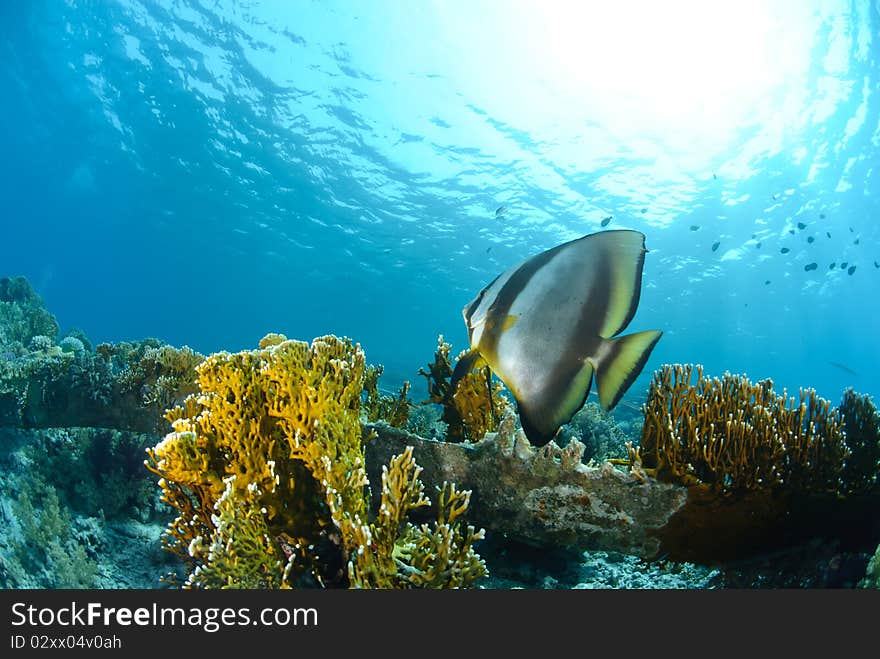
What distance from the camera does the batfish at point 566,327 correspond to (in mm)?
1570

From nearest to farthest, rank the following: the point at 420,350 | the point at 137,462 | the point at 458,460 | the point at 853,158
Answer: the point at 458,460, the point at 137,462, the point at 853,158, the point at 420,350

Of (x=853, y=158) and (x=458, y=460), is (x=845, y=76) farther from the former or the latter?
(x=458, y=460)

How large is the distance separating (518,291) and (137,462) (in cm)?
577

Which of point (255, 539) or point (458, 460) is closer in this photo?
point (255, 539)

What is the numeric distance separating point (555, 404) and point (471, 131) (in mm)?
26176

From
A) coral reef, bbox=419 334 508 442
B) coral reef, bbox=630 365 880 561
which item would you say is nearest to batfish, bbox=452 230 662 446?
coral reef, bbox=630 365 880 561

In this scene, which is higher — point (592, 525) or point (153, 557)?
point (153, 557)

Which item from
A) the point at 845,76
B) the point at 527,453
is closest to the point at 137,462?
the point at 527,453

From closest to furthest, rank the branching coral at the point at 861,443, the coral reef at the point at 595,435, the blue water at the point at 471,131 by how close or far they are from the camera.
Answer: the branching coral at the point at 861,443 → the coral reef at the point at 595,435 → the blue water at the point at 471,131

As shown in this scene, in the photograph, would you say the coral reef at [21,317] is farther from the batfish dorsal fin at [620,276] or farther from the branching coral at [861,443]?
the branching coral at [861,443]

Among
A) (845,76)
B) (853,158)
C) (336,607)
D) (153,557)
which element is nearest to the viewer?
(336,607)

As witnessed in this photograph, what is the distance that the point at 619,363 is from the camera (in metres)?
1.54

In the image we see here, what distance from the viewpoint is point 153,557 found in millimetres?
4031

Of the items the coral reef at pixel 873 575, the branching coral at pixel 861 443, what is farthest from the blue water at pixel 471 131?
the coral reef at pixel 873 575
